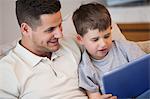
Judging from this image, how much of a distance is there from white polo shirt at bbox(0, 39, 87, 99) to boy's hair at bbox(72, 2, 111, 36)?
0.13m

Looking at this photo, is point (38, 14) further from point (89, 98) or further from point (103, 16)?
point (89, 98)

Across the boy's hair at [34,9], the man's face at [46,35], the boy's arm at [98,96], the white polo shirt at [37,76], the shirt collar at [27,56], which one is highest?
the boy's hair at [34,9]

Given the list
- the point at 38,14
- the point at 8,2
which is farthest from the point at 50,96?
the point at 8,2

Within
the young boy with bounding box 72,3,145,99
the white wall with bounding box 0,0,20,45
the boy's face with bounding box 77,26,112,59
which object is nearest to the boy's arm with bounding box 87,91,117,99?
the young boy with bounding box 72,3,145,99

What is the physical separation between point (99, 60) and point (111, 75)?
0.20m

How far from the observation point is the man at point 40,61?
0.94m

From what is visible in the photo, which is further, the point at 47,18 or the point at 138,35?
the point at 138,35

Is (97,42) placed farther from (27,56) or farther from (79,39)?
(27,56)

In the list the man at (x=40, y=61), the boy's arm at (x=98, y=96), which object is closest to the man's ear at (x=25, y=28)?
the man at (x=40, y=61)

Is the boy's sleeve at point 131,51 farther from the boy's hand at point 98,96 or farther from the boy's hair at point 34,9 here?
the boy's hair at point 34,9

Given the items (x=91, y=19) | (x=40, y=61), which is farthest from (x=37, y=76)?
(x=91, y=19)

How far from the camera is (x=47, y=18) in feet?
3.22

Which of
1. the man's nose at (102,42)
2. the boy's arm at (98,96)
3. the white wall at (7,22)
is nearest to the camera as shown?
the boy's arm at (98,96)

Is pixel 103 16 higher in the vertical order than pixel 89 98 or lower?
higher
